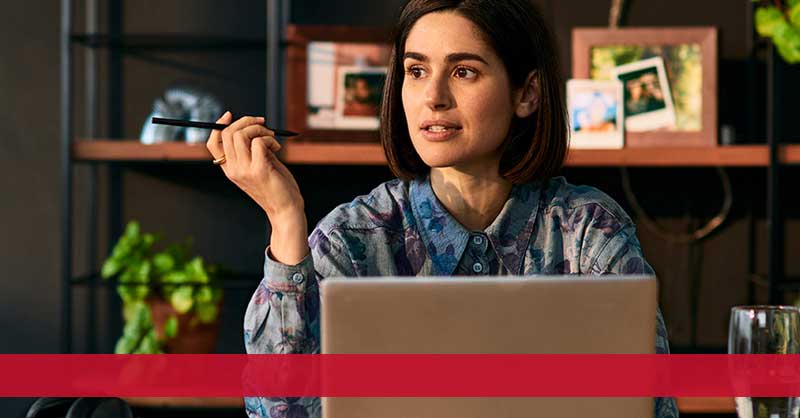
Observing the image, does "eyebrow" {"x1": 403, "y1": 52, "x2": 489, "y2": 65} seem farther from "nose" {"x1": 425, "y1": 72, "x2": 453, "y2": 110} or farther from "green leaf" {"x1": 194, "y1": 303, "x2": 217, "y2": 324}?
"green leaf" {"x1": 194, "y1": 303, "x2": 217, "y2": 324}

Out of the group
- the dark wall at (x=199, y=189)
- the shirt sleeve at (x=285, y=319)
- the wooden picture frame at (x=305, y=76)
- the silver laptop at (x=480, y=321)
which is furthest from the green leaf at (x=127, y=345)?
the silver laptop at (x=480, y=321)

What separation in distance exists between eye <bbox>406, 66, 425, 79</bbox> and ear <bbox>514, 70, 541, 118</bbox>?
0.50 feet

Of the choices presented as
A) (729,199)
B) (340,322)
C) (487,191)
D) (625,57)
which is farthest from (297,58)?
(340,322)

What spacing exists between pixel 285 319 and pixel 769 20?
6.07 ft

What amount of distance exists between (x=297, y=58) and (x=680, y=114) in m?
1.00

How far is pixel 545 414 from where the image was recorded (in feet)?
2.69

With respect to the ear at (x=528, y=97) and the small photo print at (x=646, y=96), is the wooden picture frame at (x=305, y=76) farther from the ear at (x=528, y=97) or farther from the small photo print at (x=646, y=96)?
the ear at (x=528, y=97)

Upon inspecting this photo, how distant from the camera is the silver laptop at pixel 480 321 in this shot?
79 cm

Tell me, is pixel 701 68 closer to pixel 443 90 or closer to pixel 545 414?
pixel 443 90

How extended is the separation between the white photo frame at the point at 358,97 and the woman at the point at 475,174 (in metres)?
1.32

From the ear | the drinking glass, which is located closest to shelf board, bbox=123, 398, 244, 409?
the ear

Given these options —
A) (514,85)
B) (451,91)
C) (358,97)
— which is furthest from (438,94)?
(358,97)

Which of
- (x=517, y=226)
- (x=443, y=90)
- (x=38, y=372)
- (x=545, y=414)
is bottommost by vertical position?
(x=38, y=372)

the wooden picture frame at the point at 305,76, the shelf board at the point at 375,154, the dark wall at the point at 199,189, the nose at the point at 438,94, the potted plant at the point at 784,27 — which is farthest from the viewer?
the dark wall at the point at 199,189
